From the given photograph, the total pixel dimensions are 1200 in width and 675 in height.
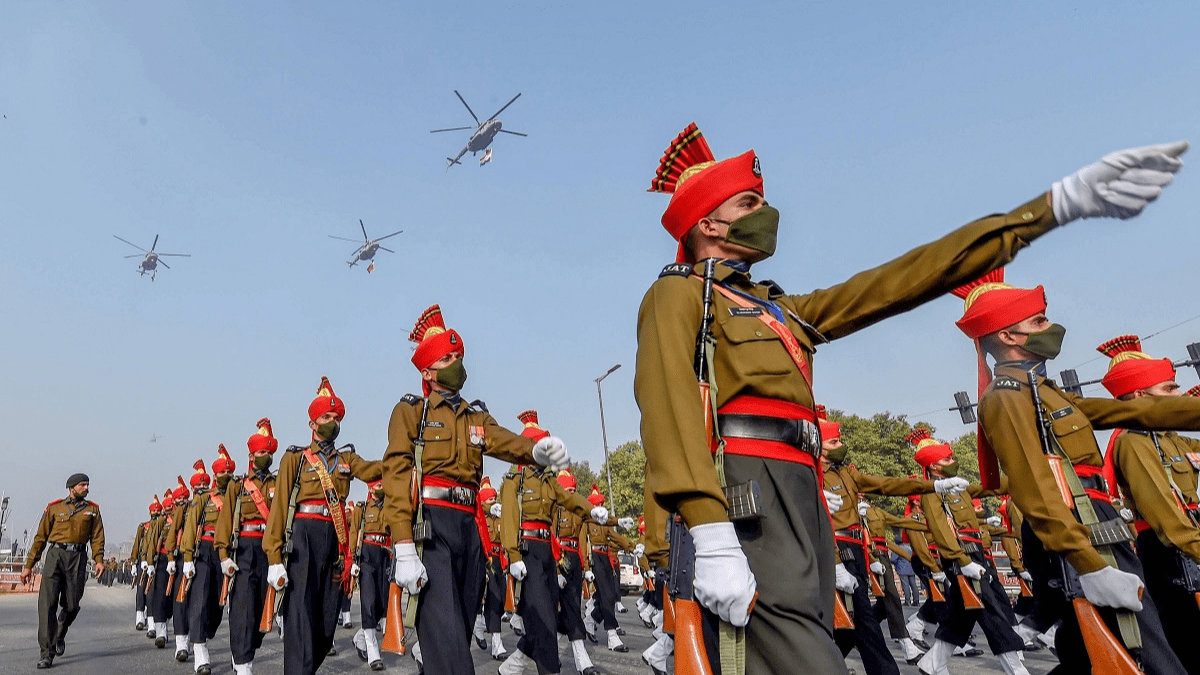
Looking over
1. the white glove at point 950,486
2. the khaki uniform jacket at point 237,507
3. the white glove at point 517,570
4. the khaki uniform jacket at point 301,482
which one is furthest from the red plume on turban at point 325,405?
the white glove at point 950,486

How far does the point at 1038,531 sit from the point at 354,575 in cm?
1349

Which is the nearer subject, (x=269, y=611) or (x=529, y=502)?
(x=269, y=611)

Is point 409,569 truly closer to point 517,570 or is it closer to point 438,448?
point 438,448

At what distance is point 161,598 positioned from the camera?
1483 centimetres

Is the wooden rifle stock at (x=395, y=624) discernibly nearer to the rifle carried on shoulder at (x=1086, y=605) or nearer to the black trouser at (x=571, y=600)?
the rifle carried on shoulder at (x=1086, y=605)

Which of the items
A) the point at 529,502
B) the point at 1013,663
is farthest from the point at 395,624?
the point at 1013,663

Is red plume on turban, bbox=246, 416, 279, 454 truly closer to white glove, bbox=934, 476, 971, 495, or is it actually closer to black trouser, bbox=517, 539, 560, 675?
black trouser, bbox=517, 539, 560, 675

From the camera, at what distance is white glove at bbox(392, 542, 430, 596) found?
5.39 meters

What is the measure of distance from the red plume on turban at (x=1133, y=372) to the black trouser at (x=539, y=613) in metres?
5.74

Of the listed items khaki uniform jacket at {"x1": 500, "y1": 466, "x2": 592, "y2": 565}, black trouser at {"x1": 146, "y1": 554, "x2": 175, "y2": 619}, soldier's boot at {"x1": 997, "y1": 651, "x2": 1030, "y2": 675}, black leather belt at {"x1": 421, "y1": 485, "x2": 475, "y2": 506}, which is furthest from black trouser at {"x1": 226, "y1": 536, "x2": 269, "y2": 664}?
soldier's boot at {"x1": 997, "y1": 651, "x2": 1030, "y2": 675}

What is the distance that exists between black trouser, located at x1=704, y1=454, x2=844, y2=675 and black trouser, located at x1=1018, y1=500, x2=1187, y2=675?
2.50 metres

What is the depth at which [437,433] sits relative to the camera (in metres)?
6.09

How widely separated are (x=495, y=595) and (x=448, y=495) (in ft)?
29.7

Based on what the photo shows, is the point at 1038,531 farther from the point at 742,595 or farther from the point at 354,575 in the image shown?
the point at 354,575
